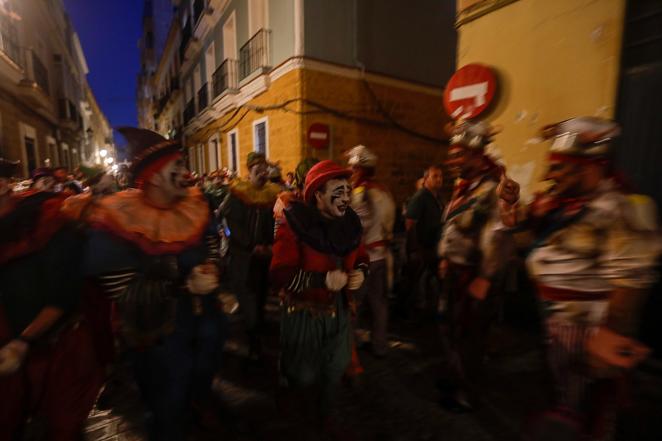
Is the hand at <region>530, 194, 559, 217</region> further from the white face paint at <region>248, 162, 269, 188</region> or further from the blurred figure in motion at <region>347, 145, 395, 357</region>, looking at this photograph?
the white face paint at <region>248, 162, 269, 188</region>

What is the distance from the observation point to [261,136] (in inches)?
415

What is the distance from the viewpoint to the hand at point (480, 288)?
92.6 inches

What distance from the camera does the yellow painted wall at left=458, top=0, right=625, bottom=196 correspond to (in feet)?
11.1

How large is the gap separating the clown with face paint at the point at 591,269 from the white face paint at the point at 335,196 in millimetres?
1092

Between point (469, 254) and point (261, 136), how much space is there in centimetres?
904

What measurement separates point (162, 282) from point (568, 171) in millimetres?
2099

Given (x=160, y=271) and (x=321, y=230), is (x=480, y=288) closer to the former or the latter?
(x=321, y=230)

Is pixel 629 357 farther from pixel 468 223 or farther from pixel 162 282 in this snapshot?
pixel 162 282

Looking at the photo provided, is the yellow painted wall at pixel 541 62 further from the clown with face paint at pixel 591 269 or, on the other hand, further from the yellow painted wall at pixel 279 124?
the yellow painted wall at pixel 279 124

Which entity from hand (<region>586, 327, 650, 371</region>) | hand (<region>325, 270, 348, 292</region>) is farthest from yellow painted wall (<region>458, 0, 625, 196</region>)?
hand (<region>325, 270, 348, 292</region>)

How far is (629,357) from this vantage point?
1.49 metres

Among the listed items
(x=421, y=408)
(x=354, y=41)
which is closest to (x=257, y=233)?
(x=421, y=408)

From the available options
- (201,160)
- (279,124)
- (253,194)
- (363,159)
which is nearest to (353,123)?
(279,124)

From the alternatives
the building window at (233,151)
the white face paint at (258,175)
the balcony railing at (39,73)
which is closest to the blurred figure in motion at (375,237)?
the white face paint at (258,175)
